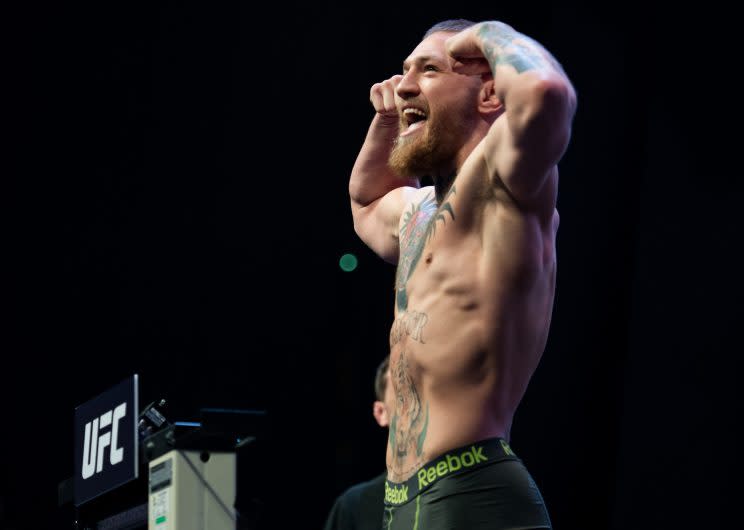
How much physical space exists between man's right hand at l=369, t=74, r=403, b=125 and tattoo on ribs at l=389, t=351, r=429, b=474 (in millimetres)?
634

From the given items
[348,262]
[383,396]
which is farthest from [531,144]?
[348,262]

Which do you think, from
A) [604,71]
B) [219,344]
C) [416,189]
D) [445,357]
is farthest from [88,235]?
[445,357]

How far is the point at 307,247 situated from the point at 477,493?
3009 millimetres

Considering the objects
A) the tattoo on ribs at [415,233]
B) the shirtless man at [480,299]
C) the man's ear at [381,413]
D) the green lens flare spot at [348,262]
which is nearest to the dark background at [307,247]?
the green lens flare spot at [348,262]

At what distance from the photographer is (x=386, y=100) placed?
2.31 meters

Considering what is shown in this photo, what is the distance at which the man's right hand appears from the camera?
2311 mm

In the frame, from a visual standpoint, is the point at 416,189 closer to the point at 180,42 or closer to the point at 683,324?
the point at 683,324

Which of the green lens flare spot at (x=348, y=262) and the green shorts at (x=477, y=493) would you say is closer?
the green shorts at (x=477, y=493)

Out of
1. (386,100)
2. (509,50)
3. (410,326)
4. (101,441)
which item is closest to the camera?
(509,50)

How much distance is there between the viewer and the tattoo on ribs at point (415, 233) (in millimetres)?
1966

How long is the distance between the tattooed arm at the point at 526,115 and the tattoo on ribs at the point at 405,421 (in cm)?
38

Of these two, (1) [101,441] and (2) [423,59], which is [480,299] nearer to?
(2) [423,59]

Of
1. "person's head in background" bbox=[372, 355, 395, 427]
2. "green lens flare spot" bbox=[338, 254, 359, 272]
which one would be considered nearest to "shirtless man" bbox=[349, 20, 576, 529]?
"person's head in background" bbox=[372, 355, 395, 427]

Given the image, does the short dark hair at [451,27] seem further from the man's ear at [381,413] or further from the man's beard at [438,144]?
the man's ear at [381,413]
